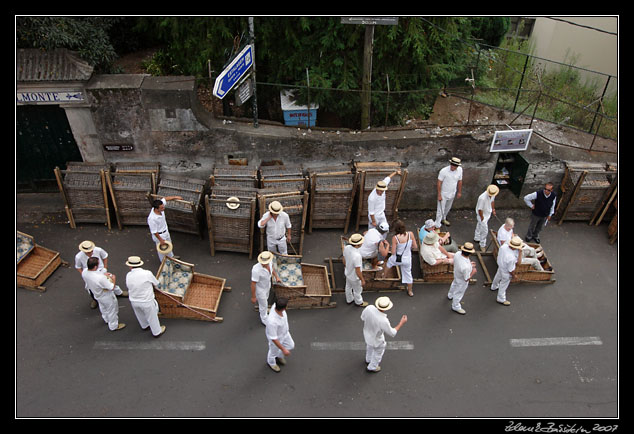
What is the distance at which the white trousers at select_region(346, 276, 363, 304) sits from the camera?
9133 millimetres

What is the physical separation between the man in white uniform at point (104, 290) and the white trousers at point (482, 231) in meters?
7.54

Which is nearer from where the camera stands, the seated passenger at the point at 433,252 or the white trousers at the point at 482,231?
the seated passenger at the point at 433,252

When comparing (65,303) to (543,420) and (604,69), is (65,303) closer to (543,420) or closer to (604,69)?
(543,420)

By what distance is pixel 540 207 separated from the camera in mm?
10570

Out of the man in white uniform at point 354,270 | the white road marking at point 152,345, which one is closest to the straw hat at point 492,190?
the man in white uniform at point 354,270

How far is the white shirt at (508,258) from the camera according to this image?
905cm

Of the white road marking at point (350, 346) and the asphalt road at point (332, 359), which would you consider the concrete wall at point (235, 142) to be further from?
the white road marking at point (350, 346)

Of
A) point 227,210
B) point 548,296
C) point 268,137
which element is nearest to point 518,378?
point 548,296

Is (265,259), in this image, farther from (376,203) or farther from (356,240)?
(376,203)

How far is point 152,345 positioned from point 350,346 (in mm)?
3525

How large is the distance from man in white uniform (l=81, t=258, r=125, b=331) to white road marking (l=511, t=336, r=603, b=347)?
23.6 ft

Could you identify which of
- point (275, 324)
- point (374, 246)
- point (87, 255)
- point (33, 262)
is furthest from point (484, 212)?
point (33, 262)

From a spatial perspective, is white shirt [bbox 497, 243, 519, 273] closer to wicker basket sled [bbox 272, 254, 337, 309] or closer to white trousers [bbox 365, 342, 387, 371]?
white trousers [bbox 365, 342, 387, 371]

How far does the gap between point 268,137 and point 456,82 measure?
601 cm
